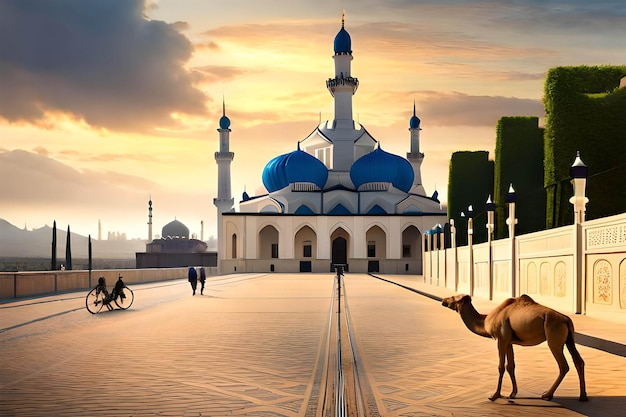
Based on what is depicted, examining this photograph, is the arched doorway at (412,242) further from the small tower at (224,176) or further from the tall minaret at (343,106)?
the small tower at (224,176)

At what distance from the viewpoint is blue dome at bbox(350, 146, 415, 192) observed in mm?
73562

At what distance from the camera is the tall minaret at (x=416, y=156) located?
266 feet

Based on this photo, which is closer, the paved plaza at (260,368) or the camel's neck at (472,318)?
the paved plaza at (260,368)

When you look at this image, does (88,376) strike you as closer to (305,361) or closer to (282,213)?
(305,361)

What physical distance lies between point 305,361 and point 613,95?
1729 cm

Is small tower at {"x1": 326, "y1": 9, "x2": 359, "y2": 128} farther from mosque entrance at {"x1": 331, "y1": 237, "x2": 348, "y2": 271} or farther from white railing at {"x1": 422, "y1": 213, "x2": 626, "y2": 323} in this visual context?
white railing at {"x1": 422, "y1": 213, "x2": 626, "y2": 323}

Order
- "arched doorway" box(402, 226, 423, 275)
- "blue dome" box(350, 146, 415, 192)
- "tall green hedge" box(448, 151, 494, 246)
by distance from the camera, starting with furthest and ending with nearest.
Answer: "blue dome" box(350, 146, 415, 192) → "arched doorway" box(402, 226, 423, 275) → "tall green hedge" box(448, 151, 494, 246)

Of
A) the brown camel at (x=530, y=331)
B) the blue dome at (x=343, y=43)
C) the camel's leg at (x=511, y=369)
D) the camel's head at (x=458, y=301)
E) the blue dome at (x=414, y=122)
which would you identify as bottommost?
the camel's leg at (x=511, y=369)

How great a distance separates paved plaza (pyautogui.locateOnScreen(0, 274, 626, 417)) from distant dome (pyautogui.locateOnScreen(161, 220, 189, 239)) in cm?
8519

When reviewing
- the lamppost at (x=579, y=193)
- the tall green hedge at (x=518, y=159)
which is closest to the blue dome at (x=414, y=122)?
the tall green hedge at (x=518, y=159)

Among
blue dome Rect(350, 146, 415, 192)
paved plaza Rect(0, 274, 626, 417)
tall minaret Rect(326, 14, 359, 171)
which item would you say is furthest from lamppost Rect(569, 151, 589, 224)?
tall minaret Rect(326, 14, 359, 171)

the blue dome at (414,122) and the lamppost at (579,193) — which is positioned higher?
the blue dome at (414,122)

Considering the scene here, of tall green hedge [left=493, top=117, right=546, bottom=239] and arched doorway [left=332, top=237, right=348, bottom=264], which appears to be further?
arched doorway [left=332, top=237, right=348, bottom=264]

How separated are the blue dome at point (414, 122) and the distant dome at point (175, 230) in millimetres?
35221
